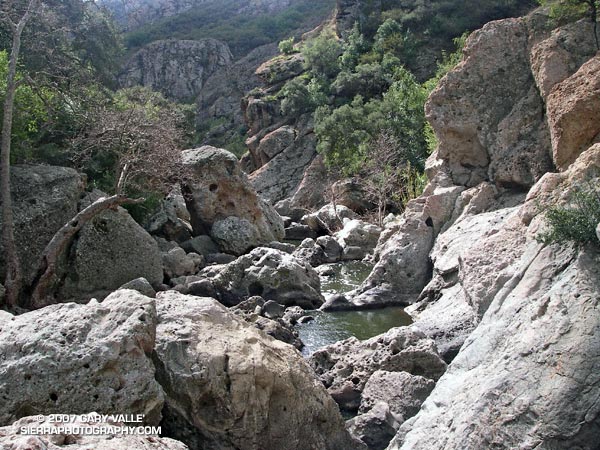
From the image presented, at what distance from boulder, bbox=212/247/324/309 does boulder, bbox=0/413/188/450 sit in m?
13.4

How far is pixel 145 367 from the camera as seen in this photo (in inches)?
282

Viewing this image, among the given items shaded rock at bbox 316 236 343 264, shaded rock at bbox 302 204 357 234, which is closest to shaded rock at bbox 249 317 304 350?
shaded rock at bbox 316 236 343 264

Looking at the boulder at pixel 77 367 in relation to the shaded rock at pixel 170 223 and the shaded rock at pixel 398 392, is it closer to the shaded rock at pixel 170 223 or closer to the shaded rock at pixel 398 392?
the shaded rock at pixel 398 392

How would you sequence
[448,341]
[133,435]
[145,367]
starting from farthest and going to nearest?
1. [448,341]
2. [145,367]
3. [133,435]

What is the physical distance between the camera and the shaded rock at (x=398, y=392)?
9.70m

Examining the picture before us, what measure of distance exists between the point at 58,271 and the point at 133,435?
12.2m

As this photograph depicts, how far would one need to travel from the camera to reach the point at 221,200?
1041 inches

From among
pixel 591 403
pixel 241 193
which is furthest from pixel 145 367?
pixel 241 193

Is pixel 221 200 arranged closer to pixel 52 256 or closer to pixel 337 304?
pixel 337 304

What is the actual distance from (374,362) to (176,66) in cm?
7546

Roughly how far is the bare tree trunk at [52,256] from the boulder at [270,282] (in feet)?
15.2

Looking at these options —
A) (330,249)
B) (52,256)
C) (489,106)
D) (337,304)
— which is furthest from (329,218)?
(52,256)

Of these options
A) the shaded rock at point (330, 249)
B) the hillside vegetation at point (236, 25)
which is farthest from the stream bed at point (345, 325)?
the hillside vegetation at point (236, 25)

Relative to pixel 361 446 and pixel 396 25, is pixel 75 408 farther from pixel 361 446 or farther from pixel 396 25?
pixel 396 25
